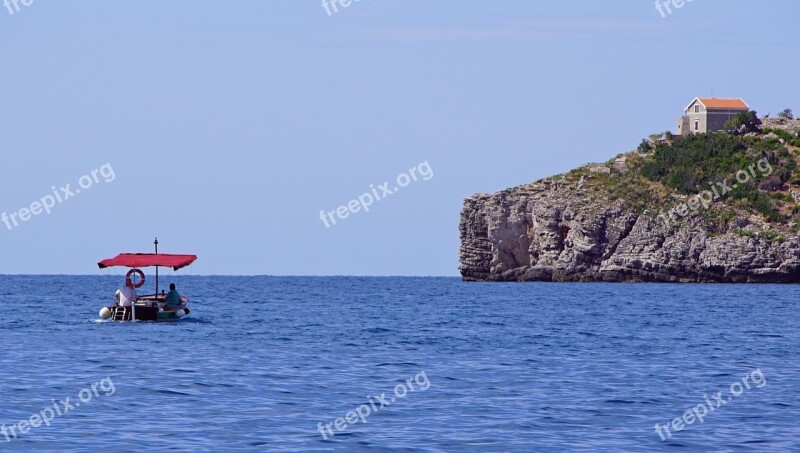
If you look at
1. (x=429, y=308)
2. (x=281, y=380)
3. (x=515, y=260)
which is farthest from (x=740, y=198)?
(x=281, y=380)

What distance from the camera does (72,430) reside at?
22562mm

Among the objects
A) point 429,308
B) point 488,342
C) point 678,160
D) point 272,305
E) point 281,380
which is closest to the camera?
point 281,380

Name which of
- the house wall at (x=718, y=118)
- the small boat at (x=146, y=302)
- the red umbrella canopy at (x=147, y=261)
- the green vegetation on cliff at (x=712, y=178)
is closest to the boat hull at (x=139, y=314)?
the small boat at (x=146, y=302)

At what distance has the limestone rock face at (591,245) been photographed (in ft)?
398

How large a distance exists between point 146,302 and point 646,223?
84.7 m

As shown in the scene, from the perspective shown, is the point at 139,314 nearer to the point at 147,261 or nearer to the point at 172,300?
the point at 172,300

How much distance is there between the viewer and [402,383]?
1168 inches

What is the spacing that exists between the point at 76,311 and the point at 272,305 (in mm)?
16295

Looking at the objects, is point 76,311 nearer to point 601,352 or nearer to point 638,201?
point 601,352

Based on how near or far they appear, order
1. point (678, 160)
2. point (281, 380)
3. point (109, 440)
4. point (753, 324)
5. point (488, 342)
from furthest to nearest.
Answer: point (678, 160) → point (753, 324) → point (488, 342) → point (281, 380) → point (109, 440)

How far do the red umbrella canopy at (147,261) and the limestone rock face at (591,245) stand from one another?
260 feet

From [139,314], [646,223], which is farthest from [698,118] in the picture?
[139,314]

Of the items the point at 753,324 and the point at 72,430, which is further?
the point at 753,324

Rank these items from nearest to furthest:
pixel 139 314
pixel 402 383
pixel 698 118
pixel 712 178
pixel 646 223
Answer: pixel 402 383
pixel 139 314
pixel 646 223
pixel 712 178
pixel 698 118
